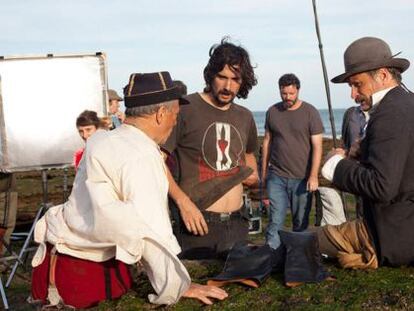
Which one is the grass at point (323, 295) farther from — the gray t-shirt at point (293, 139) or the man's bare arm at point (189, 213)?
the gray t-shirt at point (293, 139)

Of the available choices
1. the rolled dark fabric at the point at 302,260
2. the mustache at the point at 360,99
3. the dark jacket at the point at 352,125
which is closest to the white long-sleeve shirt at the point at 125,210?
the rolled dark fabric at the point at 302,260

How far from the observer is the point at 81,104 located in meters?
9.41

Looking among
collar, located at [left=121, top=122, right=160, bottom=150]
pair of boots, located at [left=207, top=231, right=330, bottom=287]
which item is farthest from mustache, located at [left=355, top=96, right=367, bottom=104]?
collar, located at [left=121, top=122, right=160, bottom=150]

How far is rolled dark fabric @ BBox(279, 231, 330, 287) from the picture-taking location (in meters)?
3.83

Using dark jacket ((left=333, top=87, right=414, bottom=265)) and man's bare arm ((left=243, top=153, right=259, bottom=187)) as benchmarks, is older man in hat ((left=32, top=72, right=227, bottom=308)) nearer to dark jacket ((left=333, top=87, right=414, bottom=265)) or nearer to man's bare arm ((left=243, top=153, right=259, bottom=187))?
dark jacket ((left=333, top=87, right=414, bottom=265))

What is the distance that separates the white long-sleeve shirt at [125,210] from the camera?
3.33m

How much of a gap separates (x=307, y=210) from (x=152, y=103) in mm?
5770

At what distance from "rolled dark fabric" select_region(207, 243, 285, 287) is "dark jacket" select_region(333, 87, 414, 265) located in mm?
589

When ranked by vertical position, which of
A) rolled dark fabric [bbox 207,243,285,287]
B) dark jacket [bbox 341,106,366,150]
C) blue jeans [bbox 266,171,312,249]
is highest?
dark jacket [bbox 341,106,366,150]

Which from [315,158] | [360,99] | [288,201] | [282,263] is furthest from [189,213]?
[315,158]

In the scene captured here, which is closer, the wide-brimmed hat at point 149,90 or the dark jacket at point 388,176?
the dark jacket at point 388,176

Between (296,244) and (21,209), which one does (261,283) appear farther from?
(21,209)

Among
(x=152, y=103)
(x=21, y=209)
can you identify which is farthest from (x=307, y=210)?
(x=21, y=209)

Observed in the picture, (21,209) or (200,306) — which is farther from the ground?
(200,306)
